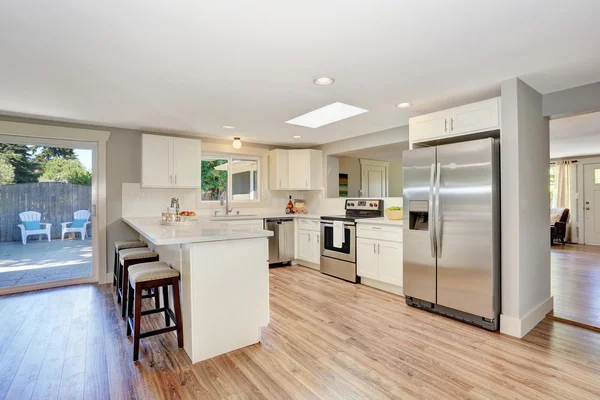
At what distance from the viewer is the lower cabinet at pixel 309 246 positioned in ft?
16.6

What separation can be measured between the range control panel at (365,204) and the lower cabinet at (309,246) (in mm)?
697

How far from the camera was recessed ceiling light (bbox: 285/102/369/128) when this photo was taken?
385 centimetres

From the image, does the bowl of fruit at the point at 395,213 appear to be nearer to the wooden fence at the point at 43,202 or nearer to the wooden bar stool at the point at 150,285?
the wooden bar stool at the point at 150,285

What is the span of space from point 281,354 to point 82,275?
3456 millimetres

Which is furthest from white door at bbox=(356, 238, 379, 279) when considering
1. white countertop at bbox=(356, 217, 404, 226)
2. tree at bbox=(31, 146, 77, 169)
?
tree at bbox=(31, 146, 77, 169)

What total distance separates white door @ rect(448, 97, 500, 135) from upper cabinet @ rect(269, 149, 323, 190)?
2860mm

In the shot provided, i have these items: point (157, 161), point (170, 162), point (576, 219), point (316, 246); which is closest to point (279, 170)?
point (316, 246)

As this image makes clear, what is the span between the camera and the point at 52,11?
170 centimetres

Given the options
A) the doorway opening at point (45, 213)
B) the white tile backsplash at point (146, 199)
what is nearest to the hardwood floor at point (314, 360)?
the doorway opening at point (45, 213)

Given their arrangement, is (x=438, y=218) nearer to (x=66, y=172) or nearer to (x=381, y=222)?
(x=381, y=222)

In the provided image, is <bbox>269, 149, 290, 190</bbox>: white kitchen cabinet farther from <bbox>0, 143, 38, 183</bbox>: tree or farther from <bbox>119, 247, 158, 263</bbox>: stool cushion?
<bbox>0, 143, 38, 183</bbox>: tree

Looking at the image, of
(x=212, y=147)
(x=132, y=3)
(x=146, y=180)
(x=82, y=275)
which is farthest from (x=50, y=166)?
(x=132, y=3)

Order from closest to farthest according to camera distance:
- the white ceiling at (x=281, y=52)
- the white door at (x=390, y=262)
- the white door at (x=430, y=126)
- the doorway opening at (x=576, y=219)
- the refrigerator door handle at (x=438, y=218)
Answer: the white ceiling at (x=281, y=52) → the refrigerator door handle at (x=438, y=218) → the white door at (x=430, y=126) → the doorway opening at (x=576, y=219) → the white door at (x=390, y=262)

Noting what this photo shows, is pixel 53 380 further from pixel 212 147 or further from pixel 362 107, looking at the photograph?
pixel 212 147
